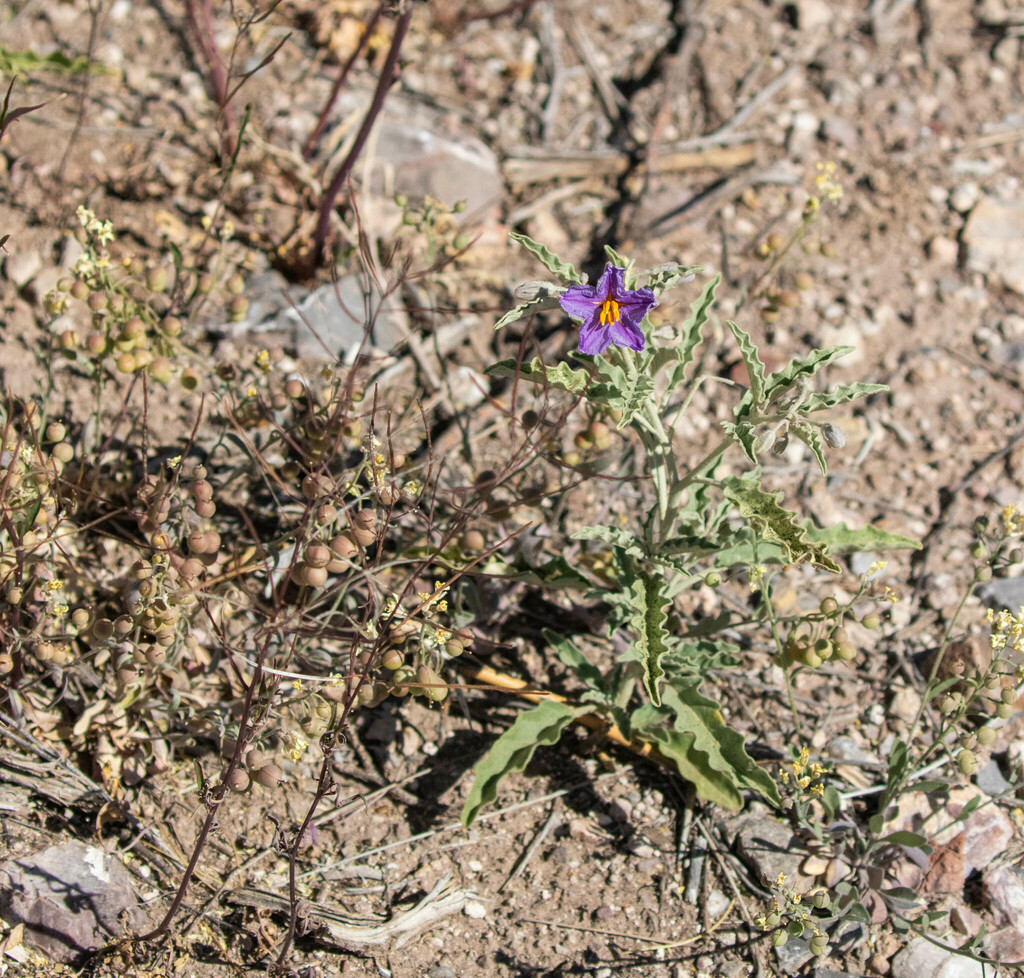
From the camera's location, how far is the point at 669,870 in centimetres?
318

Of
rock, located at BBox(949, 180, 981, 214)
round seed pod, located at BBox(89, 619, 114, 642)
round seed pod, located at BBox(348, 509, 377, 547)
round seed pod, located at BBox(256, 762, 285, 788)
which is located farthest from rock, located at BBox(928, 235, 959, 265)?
round seed pod, located at BBox(89, 619, 114, 642)

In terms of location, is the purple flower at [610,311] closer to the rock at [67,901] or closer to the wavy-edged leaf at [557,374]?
the wavy-edged leaf at [557,374]

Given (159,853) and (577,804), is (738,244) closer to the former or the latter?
(577,804)

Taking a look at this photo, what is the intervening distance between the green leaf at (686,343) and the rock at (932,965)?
6.22 ft

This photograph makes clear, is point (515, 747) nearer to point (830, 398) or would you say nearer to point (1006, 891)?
point (830, 398)

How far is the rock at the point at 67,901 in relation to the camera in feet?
9.04

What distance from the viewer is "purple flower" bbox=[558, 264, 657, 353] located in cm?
262

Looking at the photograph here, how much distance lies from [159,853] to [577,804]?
1.34m

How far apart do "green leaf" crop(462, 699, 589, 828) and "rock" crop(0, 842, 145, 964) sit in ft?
3.38

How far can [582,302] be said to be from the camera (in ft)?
8.79

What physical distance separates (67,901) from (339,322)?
8.33 ft

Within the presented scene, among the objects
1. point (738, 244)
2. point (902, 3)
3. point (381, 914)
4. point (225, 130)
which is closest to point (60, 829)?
point (381, 914)

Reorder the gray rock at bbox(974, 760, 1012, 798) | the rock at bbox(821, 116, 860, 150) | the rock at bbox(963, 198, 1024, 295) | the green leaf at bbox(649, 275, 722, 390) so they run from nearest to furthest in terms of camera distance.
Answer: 1. the green leaf at bbox(649, 275, 722, 390)
2. the gray rock at bbox(974, 760, 1012, 798)
3. the rock at bbox(963, 198, 1024, 295)
4. the rock at bbox(821, 116, 860, 150)

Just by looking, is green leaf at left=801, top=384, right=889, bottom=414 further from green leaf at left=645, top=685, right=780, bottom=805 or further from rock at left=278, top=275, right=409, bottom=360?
rock at left=278, top=275, right=409, bottom=360
